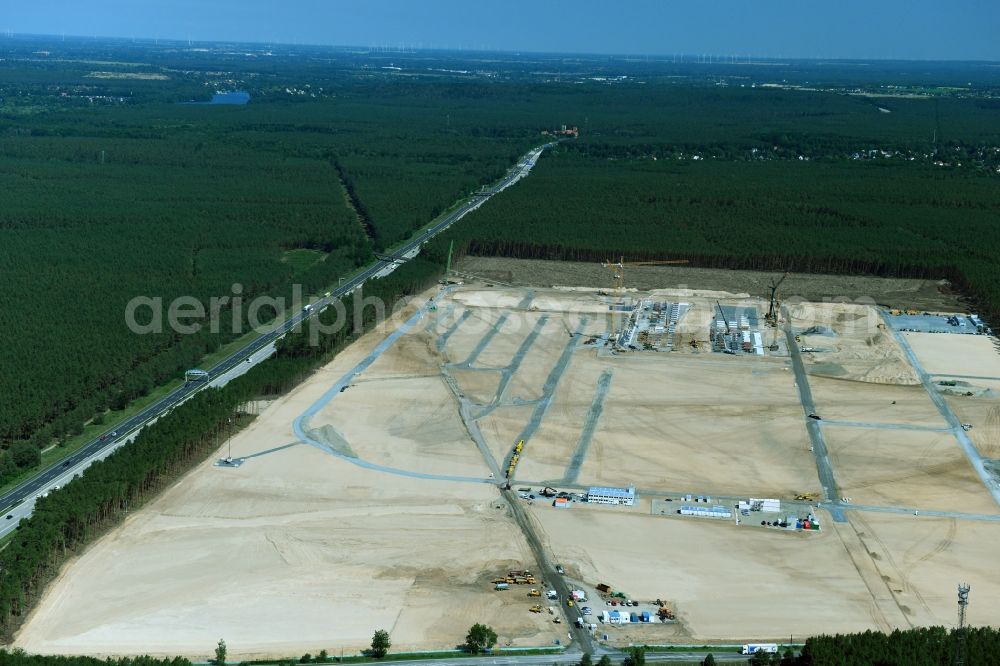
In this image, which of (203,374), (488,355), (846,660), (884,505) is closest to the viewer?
(846,660)

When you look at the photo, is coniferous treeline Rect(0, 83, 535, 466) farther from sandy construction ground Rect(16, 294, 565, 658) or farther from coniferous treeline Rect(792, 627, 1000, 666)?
coniferous treeline Rect(792, 627, 1000, 666)

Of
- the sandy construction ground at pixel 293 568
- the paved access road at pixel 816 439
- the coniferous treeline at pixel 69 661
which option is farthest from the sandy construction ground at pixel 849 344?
the coniferous treeline at pixel 69 661

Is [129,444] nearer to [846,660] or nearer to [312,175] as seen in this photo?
[846,660]

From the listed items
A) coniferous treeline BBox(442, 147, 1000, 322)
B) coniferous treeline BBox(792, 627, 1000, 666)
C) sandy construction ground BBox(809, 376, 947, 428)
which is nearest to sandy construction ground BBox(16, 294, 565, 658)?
coniferous treeline BBox(792, 627, 1000, 666)

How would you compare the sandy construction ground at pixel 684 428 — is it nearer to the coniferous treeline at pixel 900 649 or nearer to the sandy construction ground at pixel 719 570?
the sandy construction ground at pixel 719 570

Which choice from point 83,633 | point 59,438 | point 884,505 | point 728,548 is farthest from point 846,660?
point 59,438

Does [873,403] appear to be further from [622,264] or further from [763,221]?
[763,221]
